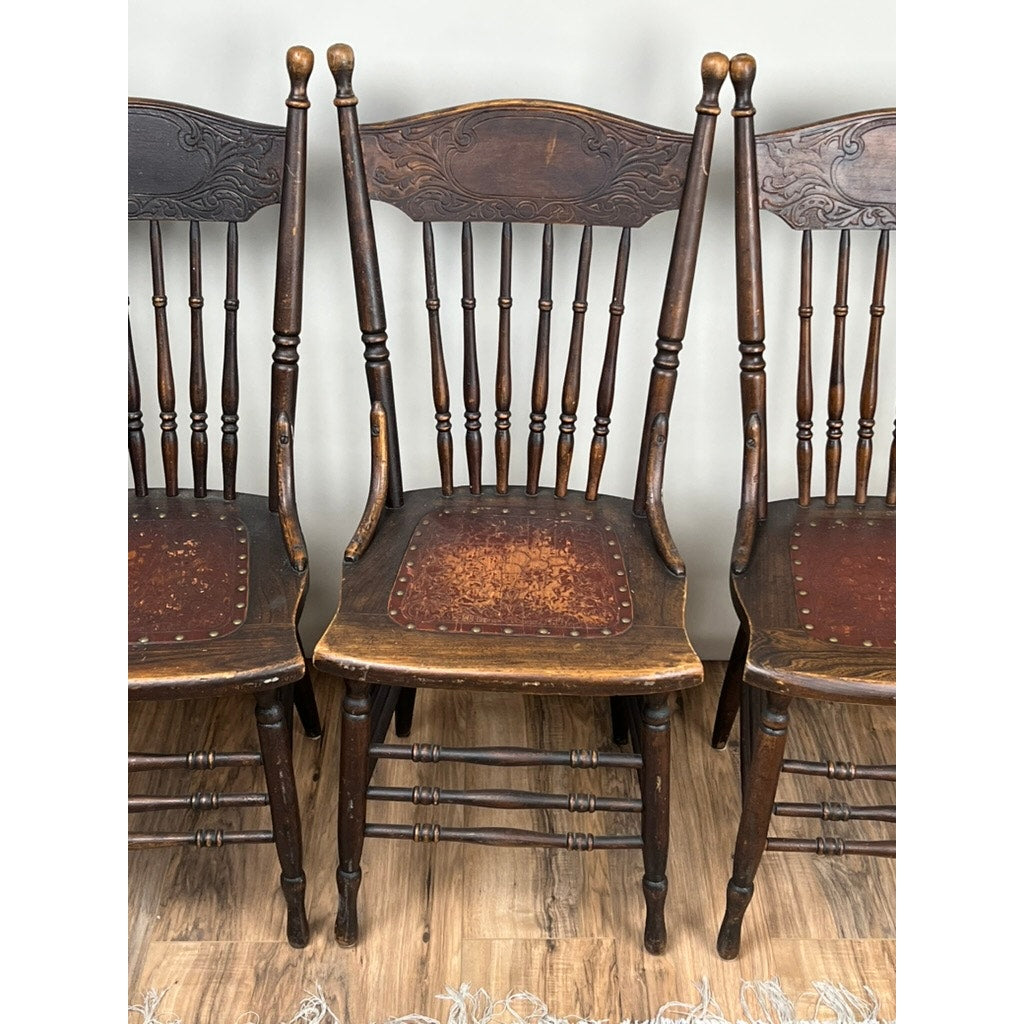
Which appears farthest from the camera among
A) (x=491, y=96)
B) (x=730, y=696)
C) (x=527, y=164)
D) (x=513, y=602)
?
(x=730, y=696)

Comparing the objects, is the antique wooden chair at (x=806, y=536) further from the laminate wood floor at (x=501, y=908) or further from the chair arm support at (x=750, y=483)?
the laminate wood floor at (x=501, y=908)

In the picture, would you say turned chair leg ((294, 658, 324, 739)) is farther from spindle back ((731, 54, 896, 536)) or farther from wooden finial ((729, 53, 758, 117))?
wooden finial ((729, 53, 758, 117))

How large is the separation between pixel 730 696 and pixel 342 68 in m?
1.09

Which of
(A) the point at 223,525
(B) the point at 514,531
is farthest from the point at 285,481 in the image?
(B) the point at 514,531

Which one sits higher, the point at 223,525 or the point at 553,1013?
the point at 223,525

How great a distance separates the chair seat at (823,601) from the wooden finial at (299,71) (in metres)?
0.84

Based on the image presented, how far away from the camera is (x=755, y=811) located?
1.38 m

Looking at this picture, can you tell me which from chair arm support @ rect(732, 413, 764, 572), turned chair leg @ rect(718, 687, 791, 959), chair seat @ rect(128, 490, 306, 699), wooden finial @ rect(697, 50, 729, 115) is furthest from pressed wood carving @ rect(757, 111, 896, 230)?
chair seat @ rect(128, 490, 306, 699)

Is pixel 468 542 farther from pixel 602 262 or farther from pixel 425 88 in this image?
pixel 425 88

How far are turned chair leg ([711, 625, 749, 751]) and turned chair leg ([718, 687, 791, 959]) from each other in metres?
0.25

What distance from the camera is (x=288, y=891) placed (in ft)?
4.72

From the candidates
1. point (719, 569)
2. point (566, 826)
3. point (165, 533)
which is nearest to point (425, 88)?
point (165, 533)

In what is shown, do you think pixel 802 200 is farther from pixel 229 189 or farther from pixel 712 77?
pixel 229 189

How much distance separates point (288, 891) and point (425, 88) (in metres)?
1.16
